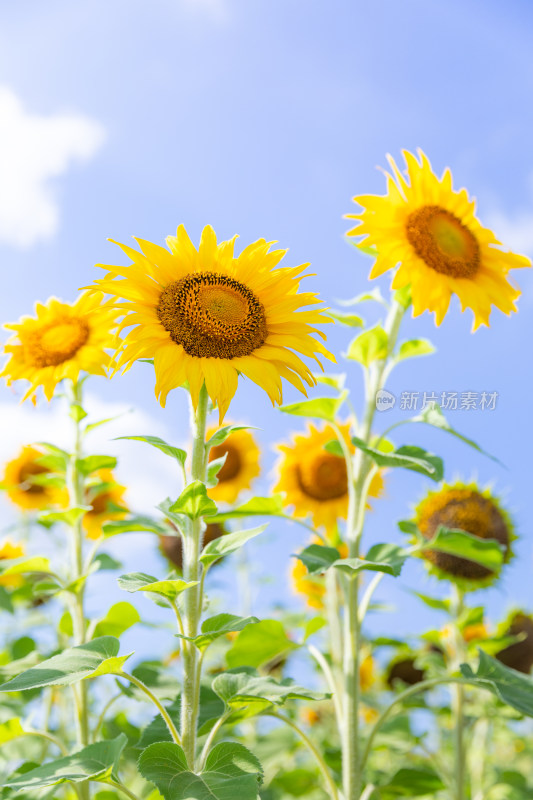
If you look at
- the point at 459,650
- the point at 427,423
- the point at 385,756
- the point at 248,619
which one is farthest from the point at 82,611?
the point at 385,756

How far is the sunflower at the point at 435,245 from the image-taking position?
2746 mm

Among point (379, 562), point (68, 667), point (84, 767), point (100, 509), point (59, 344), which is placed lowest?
point (84, 767)

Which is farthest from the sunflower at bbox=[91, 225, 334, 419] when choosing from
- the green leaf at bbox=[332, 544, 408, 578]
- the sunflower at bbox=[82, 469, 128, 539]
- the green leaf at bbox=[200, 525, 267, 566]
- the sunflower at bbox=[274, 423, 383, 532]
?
the sunflower at bbox=[82, 469, 128, 539]

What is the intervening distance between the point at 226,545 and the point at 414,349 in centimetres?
122

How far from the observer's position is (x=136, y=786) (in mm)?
4055

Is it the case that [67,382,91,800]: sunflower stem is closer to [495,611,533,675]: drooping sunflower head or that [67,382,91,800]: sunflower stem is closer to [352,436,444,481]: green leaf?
[352,436,444,481]: green leaf

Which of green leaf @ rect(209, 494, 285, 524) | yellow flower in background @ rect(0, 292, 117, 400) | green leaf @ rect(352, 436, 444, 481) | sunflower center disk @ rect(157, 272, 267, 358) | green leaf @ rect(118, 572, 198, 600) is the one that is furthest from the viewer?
yellow flower in background @ rect(0, 292, 117, 400)

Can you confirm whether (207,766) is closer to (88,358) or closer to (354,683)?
(354,683)

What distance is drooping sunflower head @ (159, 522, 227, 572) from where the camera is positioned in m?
4.15

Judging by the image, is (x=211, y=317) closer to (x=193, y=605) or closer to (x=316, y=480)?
(x=193, y=605)

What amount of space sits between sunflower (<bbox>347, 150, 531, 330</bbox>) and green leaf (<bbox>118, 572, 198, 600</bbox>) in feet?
4.20

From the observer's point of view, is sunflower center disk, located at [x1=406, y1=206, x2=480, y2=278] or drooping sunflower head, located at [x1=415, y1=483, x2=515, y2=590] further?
drooping sunflower head, located at [x1=415, y1=483, x2=515, y2=590]

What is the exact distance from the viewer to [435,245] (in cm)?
280

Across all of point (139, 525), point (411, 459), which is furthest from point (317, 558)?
point (139, 525)
